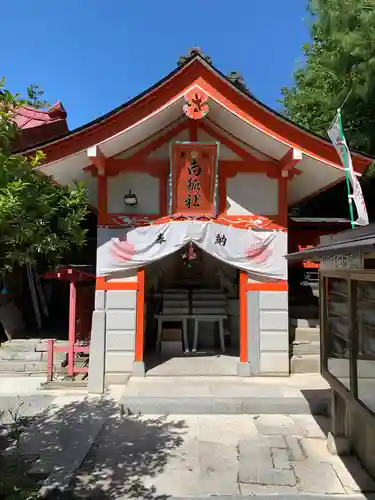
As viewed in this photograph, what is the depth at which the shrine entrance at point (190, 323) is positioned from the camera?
9867 mm

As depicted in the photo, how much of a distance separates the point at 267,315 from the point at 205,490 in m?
4.44

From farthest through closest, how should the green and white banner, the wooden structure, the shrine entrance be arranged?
the shrine entrance, the green and white banner, the wooden structure

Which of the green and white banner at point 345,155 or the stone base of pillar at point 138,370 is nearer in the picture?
the green and white banner at point 345,155

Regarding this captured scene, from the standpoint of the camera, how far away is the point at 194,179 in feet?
28.0

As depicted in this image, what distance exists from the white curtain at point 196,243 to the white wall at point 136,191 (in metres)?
0.44

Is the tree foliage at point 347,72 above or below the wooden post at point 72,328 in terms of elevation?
above

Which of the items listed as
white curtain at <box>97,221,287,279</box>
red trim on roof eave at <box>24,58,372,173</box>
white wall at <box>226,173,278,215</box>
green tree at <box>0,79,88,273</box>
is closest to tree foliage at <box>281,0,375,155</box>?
red trim on roof eave at <box>24,58,372,173</box>

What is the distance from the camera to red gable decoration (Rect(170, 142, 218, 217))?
8.43 metres

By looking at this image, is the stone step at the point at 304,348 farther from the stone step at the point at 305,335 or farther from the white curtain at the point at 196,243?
the white curtain at the point at 196,243

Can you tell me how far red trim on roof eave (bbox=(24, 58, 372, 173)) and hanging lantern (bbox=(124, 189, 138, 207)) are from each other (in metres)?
1.26

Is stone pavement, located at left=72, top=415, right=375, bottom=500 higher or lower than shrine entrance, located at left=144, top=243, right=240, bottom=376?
lower

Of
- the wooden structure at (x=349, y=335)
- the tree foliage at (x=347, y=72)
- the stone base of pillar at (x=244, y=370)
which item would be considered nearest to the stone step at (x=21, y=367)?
the stone base of pillar at (x=244, y=370)

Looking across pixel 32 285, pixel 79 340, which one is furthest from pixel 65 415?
pixel 32 285

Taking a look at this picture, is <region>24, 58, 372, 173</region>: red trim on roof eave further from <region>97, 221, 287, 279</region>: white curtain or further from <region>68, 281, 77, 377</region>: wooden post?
<region>68, 281, 77, 377</region>: wooden post
